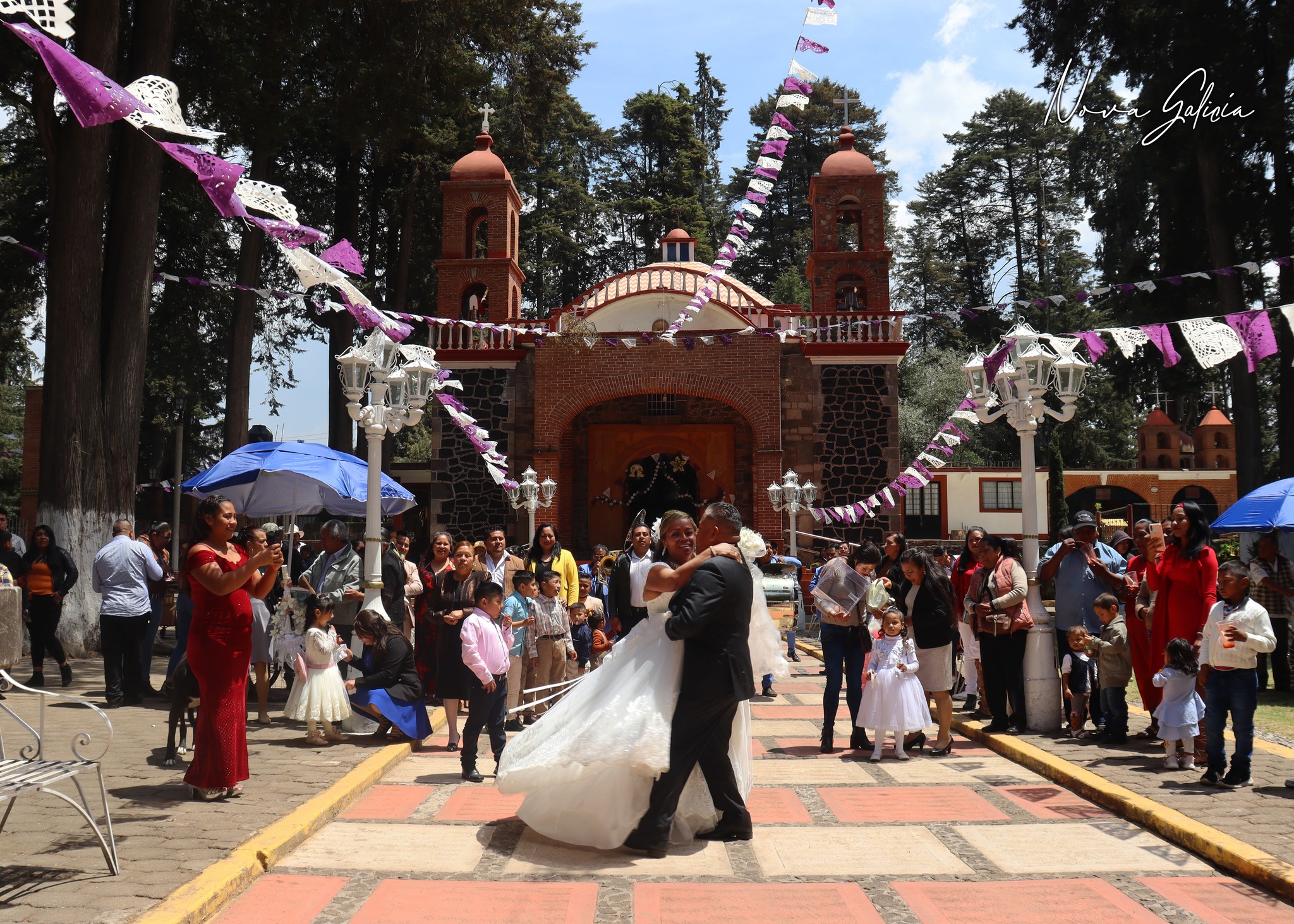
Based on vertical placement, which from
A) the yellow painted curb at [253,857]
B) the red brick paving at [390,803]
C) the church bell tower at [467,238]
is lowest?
A: the red brick paving at [390,803]

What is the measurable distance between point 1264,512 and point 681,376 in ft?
49.7

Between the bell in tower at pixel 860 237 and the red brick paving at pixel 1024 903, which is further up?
the bell in tower at pixel 860 237

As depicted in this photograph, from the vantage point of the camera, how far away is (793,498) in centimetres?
2186

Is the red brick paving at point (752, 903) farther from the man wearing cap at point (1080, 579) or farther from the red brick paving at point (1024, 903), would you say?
the man wearing cap at point (1080, 579)

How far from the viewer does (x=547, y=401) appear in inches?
953

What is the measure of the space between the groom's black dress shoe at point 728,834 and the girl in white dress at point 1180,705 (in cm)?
324

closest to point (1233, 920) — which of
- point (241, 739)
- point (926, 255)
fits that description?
point (241, 739)

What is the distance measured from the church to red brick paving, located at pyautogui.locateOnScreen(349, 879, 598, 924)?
18.7m

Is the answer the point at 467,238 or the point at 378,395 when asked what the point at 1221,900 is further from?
the point at 467,238

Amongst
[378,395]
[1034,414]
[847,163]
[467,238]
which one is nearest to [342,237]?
[467,238]

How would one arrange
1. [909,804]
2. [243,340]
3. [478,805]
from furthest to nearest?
[243,340] < [909,804] < [478,805]

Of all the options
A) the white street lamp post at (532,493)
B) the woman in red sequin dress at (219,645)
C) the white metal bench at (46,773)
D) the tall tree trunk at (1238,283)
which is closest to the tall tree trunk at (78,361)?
the woman in red sequin dress at (219,645)

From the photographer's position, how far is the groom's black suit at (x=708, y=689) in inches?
200

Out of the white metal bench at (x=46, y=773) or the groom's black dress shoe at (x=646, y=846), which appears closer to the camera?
the white metal bench at (x=46, y=773)
